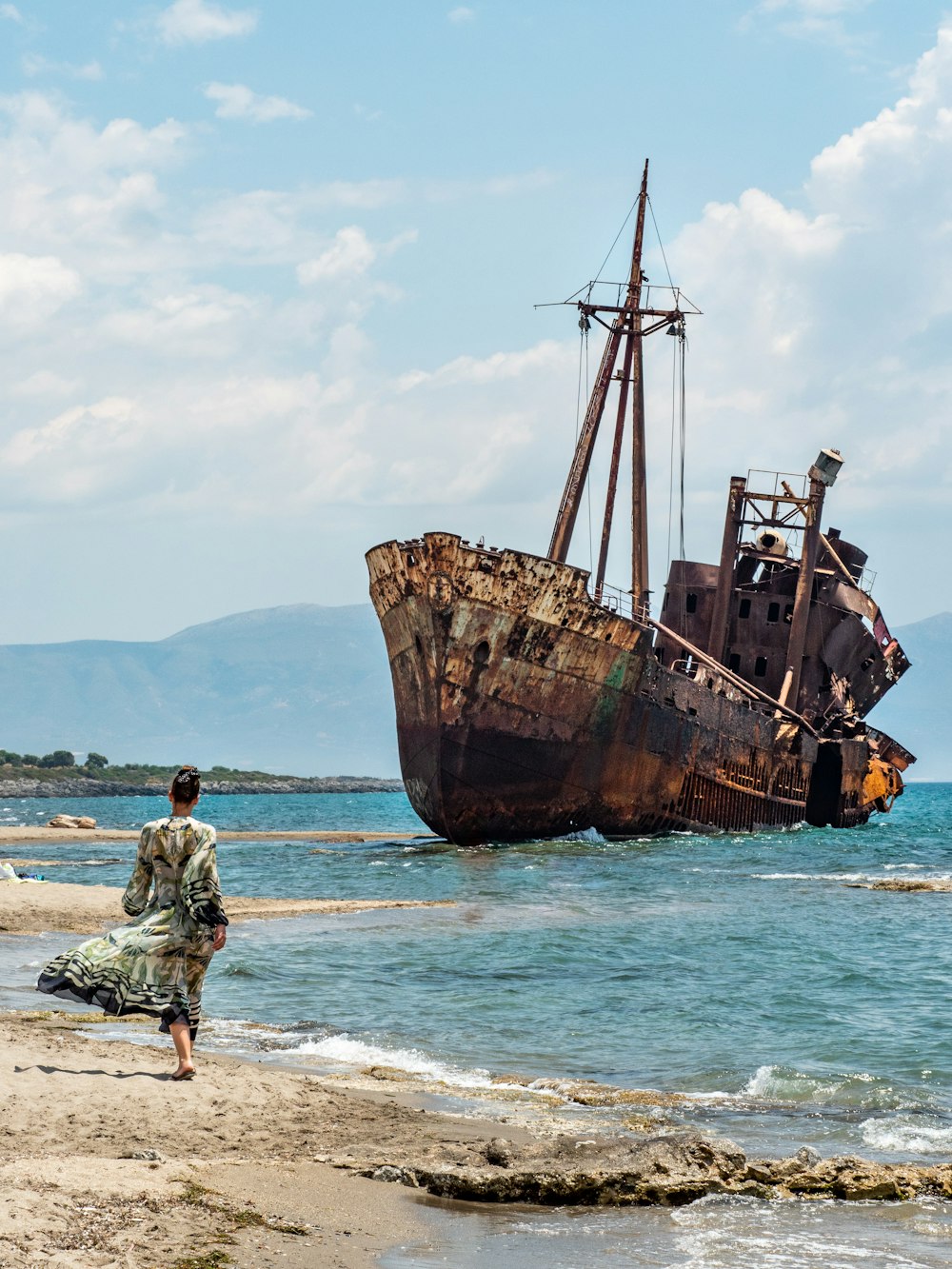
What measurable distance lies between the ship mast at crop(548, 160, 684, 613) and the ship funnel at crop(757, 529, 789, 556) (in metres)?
6.00

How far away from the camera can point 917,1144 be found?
8.91 metres

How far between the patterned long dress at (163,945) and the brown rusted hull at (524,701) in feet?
75.9

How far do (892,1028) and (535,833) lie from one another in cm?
2107

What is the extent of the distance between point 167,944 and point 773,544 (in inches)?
1562

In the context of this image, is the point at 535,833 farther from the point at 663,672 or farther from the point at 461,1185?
the point at 461,1185

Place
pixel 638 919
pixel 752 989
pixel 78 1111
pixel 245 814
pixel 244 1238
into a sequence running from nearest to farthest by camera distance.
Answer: pixel 244 1238 < pixel 78 1111 < pixel 752 989 < pixel 638 919 < pixel 245 814

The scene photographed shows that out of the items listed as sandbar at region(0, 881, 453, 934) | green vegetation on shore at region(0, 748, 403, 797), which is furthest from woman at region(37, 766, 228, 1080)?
green vegetation on shore at region(0, 748, 403, 797)

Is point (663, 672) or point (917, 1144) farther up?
point (663, 672)

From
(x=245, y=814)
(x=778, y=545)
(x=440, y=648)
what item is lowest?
(x=245, y=814)

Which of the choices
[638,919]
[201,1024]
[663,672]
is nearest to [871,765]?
[663,672]

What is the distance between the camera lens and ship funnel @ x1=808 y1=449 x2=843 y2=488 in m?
44.6

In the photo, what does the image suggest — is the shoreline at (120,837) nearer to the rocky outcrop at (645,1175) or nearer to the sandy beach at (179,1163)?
the sandy beach at (179,1163)

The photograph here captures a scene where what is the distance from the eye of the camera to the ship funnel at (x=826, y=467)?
146ft

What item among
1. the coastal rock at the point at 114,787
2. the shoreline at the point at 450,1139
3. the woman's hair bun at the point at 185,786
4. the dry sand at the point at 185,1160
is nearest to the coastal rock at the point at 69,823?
the dry sand at the point at 185,1160
